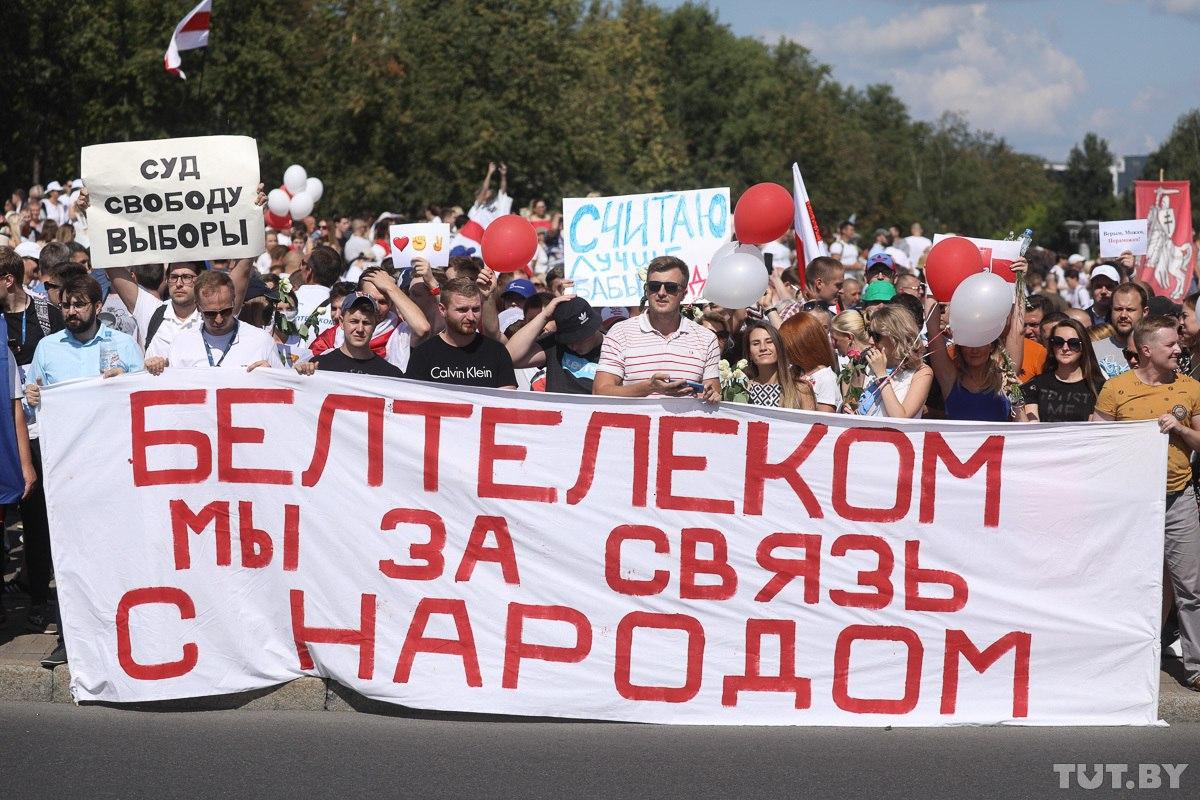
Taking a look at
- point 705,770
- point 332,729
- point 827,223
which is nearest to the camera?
point 705,770

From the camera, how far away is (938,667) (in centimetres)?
680

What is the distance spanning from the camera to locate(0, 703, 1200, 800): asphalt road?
5.73 m

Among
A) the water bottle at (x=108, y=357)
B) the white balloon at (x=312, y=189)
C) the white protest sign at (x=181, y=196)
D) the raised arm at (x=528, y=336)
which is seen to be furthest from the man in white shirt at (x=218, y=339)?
the white balloon at (x=312, y=189)

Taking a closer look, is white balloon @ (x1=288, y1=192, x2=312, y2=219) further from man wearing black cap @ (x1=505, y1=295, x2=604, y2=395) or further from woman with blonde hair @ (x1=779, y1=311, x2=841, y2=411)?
woman with blonde hair @ (x1=779, y1=311, x2=841, y2=411)

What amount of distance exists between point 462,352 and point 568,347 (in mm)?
1380

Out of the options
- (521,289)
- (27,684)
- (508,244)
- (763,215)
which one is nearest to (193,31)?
(521,289)

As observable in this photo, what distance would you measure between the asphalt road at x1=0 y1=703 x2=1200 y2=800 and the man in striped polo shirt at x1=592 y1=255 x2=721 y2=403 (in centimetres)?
156

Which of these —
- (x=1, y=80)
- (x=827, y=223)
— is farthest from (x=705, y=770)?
(x=827, y=223)

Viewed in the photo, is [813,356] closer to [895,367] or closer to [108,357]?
[895,367]

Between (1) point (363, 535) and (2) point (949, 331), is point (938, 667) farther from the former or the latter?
(1) point (363, 535)

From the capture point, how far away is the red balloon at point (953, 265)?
802 cm

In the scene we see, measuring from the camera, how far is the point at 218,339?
7.52 metres

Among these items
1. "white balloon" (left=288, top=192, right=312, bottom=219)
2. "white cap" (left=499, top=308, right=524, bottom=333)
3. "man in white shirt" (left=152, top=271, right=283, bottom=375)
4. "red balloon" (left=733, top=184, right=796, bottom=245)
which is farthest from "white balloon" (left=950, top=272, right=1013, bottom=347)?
"white balloon" (left=288, top=192, right=312, bottom=219)

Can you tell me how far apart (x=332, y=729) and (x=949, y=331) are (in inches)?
133
